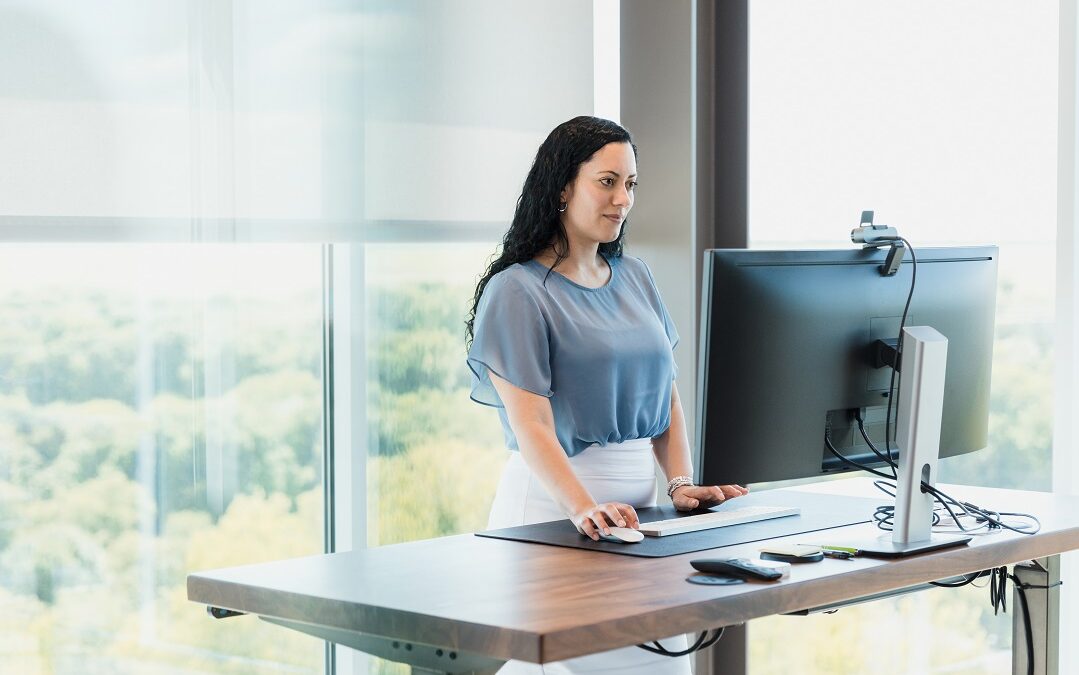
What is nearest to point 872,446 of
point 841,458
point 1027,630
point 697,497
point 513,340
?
point 841,458

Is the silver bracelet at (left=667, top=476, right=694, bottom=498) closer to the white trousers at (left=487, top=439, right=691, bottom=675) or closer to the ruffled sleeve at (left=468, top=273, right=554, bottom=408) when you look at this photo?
the white trousers at (left=487, top=439, right=691, bottom=675)

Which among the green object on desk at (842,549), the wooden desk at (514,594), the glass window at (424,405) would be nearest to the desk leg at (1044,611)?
the wooden desk at (514,594)

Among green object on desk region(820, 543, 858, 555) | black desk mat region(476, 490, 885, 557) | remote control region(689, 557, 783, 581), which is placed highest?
remote control region(689, 557, 783, 581)

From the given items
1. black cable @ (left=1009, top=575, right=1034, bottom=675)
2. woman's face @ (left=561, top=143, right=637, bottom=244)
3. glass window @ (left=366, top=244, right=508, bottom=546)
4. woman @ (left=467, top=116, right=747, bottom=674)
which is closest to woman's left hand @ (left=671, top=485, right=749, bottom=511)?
woman @ (left=467, top=116, right=747, bottom=674)

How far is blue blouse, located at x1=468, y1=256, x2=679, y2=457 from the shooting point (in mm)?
2639

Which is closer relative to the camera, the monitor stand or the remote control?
the remote control

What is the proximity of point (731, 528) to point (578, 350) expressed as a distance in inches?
20.0

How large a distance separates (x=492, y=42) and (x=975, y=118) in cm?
135

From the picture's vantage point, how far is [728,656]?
12.8 ft

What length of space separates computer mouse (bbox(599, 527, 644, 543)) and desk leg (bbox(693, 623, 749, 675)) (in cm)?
173

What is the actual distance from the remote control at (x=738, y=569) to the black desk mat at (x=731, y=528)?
16cm

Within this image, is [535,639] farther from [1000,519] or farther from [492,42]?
[492,42]

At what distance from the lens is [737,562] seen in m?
1.99

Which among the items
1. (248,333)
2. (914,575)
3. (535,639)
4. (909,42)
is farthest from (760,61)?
(535,639)
